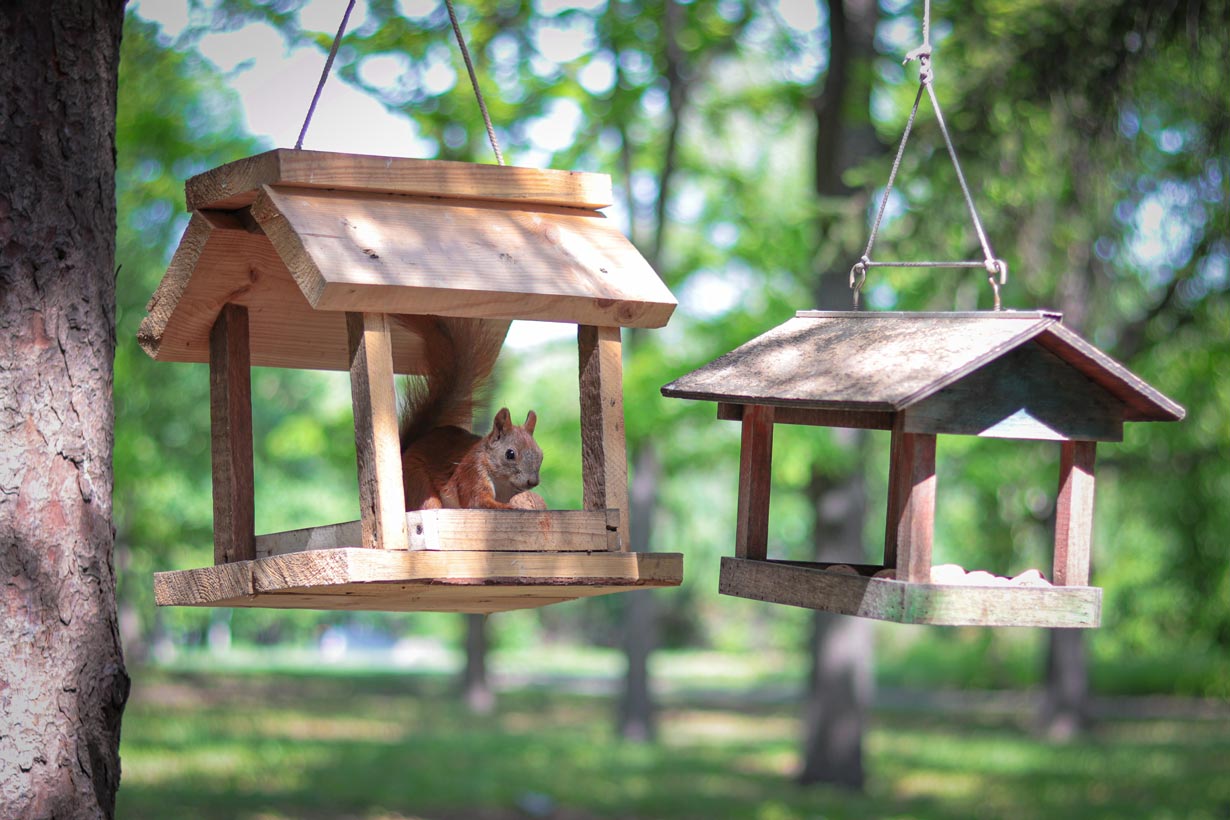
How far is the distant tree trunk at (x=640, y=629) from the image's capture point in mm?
13555

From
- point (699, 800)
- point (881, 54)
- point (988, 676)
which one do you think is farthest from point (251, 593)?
point (988, 676)

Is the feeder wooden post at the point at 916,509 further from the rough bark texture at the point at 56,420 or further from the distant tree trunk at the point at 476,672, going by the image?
the distant tree trunk at the point at 476,672

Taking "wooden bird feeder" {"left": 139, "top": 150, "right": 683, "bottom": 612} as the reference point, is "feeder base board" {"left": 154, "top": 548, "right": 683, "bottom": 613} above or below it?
below

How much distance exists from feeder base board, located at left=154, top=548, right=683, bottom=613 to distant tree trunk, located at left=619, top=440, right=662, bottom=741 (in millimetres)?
10349

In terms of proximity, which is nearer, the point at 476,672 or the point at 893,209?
the point at 893,209

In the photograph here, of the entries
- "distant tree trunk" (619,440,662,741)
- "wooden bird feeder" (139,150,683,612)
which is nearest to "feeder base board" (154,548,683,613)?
"wooden bird feeder" (139,150,683,612)

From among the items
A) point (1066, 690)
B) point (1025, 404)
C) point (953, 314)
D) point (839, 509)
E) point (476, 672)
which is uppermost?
point (953, 314)

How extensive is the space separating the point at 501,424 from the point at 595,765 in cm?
909

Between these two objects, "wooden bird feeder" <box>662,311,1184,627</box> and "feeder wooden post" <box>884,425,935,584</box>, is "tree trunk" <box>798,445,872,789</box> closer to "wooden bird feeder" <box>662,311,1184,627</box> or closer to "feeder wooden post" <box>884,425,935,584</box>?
"wooden bird feeder" <box>662,311,1184,627</box>

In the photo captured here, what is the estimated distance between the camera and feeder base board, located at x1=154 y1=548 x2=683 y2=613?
7.99ft

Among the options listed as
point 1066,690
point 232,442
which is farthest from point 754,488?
point 1066,690

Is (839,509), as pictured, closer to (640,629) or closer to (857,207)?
(857,207)

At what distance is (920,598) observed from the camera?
8.56 feet

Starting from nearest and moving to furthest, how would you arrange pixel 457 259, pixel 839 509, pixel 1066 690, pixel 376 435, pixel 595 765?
1. pixel 376 435
2. pixel 457 259
3. pixel 839 509
4. pixel 595 765
5. pixel 1066 690
